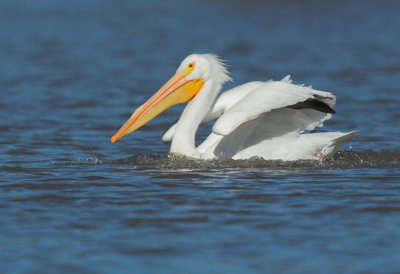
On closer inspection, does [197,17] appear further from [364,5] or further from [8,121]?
[8,121]

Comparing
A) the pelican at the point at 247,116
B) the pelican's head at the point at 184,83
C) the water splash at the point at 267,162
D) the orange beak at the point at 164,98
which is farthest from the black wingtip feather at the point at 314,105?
the orange beak at the point at 164,98

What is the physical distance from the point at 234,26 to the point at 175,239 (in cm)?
1985

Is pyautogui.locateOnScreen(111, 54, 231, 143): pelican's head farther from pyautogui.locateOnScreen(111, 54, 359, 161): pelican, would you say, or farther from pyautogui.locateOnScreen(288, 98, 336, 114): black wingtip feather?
pyautogui.locateOnScreen(288, 98, 336, 114): black wingtip feather

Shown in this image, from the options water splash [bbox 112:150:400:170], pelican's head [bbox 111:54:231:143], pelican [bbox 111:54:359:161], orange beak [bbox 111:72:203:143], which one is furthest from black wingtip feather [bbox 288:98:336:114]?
orange beak [bbox 111:72:203:143]

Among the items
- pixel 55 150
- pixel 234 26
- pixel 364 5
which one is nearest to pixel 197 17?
pixel 234 26

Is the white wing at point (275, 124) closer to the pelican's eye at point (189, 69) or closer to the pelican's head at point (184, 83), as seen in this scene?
the pelican's head at point (184, 83)

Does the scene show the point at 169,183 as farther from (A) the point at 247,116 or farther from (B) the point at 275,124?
(B) the point at 275,124

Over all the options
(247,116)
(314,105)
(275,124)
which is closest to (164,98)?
(275,124)

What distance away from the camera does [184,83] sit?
7988 millimetres

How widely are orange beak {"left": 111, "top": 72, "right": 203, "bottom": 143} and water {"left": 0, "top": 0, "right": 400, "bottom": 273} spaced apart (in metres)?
0.40

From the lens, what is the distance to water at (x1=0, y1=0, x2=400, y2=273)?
15.9 ft

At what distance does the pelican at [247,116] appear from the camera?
23.0 ft

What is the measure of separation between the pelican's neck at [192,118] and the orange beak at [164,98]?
0.33ft

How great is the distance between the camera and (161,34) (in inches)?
885
